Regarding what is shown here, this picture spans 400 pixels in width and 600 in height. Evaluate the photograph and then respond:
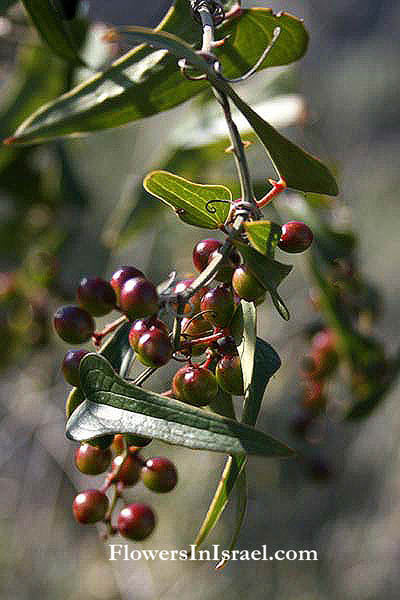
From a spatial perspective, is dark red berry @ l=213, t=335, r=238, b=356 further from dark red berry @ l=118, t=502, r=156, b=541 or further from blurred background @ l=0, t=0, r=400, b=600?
blurred background @ l=0, t=0, r=400, b=600

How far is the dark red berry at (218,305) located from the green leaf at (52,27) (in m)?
0.37

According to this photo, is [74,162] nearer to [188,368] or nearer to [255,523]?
[188,368]

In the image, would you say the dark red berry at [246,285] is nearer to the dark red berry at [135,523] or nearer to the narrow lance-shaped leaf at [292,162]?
the narrow lance-shaped leaf at [292,162]

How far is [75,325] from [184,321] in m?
0.08

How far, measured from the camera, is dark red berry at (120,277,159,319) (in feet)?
1.39

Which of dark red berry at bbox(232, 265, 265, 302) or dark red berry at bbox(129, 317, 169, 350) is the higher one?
dark red berry at bbox(232, 265, 265, 302)

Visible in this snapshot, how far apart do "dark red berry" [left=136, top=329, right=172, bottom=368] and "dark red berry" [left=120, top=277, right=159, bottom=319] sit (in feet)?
0.05

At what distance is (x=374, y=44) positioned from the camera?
3418 mm

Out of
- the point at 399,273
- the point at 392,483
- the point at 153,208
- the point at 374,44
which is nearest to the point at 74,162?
the point at 153,208

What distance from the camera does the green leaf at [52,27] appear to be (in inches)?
26.0

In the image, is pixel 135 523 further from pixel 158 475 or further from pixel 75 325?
pixel 75 325

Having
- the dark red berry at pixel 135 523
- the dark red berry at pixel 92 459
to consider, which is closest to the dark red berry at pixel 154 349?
the dark red berry at pixel 92 459

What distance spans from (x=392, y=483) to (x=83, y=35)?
1.78 metres

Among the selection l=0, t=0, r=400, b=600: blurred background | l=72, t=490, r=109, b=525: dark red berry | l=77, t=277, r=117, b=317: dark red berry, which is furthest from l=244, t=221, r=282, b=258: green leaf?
l=0, t=0, r=400, b=600: blurred background
